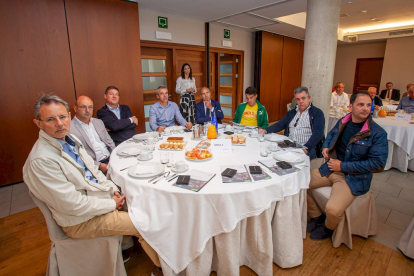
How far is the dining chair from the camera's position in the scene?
4.76 ft

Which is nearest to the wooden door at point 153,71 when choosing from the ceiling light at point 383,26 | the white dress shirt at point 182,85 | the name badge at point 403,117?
the white dress shirt at point 182,85

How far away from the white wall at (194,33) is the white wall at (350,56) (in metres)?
5.68

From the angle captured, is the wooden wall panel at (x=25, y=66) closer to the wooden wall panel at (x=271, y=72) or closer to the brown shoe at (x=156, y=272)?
the brown shoe at (x=156, y=272)

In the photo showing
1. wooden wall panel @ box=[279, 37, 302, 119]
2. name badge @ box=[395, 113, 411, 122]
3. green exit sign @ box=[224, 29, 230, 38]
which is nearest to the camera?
→ name badge @ box=[395, 113, 411, 122]

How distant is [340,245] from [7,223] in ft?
Answer: 10.8

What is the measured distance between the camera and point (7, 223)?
2428 millimetres

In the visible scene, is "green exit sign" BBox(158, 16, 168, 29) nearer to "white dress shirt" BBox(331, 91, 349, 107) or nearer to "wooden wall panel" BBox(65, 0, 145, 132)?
"wooden wall panel" BBox(65, 0, 145, 132)

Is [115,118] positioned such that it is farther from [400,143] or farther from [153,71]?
[400,143]

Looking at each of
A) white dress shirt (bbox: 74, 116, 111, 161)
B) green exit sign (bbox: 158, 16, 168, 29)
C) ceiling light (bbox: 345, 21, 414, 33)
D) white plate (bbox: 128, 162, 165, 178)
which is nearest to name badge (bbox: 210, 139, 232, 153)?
white plate (bbox: 128, 162, 165, 178)

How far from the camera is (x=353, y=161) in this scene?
194 centimetres

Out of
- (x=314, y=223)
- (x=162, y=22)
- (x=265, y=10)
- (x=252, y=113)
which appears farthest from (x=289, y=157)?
(x=162, y=22)

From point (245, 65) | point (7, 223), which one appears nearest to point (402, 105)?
point (245, 65)

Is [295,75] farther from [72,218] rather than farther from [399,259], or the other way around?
[72,218]

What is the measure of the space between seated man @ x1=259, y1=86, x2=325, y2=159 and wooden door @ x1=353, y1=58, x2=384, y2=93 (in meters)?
8.97
